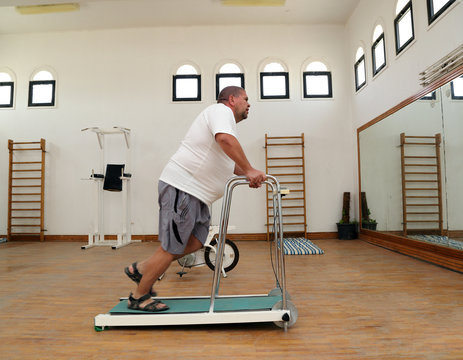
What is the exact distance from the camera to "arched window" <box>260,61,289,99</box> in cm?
605

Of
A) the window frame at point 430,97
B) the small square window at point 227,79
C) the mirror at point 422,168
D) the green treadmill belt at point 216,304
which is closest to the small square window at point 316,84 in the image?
the small square window at point 227,79

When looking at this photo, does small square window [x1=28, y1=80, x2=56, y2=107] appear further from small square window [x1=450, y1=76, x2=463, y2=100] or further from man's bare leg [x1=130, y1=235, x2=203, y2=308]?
small square window [x1=450, y1=76, x2=463, y2=100]

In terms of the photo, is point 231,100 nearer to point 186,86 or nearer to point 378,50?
point 378,50

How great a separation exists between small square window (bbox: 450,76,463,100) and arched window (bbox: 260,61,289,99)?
3.22 metres

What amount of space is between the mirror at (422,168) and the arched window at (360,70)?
103cm

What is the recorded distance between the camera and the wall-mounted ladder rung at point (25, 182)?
5910 millimetres

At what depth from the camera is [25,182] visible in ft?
20.0

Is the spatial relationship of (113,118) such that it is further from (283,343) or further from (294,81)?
(283,343)

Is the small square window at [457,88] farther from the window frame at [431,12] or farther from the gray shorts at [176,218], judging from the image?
the gray shorts at [176,218]

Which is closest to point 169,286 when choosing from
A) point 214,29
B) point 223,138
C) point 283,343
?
point 283,343

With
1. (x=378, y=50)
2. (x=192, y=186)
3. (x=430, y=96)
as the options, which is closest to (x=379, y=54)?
(x=378, y=50)

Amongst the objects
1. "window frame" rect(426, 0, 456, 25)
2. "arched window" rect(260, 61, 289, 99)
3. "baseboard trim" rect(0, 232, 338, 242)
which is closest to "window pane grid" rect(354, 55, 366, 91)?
"arched window" rect(260, 61, 289, 99)

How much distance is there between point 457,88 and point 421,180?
1021mm

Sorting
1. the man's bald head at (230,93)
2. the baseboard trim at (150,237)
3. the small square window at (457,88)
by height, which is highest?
the small square window at (457,88)
